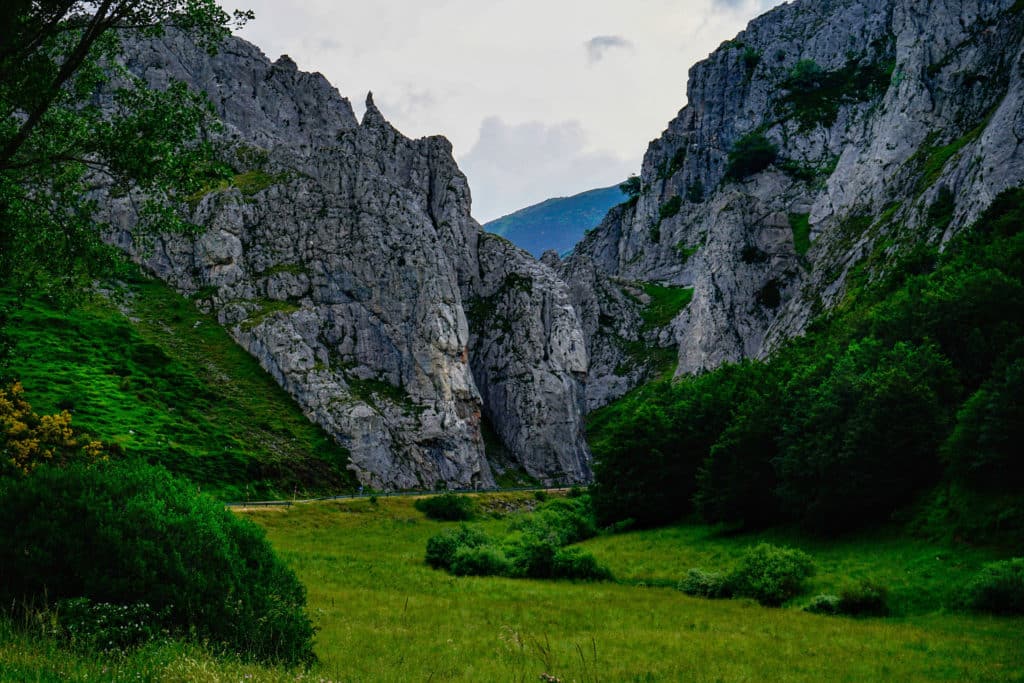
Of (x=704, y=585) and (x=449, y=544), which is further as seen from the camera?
(x=449, y=544)

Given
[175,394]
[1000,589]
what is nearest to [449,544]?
[1000,589]

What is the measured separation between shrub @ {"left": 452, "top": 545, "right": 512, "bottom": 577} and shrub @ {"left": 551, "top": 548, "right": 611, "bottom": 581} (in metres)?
2.66

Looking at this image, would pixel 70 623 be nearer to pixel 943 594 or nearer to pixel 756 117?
pixel 943 594

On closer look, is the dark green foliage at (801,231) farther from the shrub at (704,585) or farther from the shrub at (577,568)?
the shrub at (704,585)

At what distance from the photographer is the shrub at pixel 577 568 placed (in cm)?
3644

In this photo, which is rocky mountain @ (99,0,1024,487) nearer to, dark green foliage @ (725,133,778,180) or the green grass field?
dark green foliage @ (725,133,778,180)

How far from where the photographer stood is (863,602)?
26734mm

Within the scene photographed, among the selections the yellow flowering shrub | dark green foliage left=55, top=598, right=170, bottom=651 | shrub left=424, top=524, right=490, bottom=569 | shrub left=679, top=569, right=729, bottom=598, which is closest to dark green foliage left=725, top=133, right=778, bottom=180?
shrub left=424, top=524, right=490, bottom=569

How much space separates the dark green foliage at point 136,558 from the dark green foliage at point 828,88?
171513 millimetres

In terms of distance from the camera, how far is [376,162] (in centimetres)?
12062

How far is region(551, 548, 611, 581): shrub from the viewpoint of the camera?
36.4m

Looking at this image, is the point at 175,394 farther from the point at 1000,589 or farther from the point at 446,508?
the point at 1000,589

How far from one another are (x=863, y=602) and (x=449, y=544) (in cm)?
2227

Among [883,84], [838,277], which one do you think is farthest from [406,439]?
[883,84]
